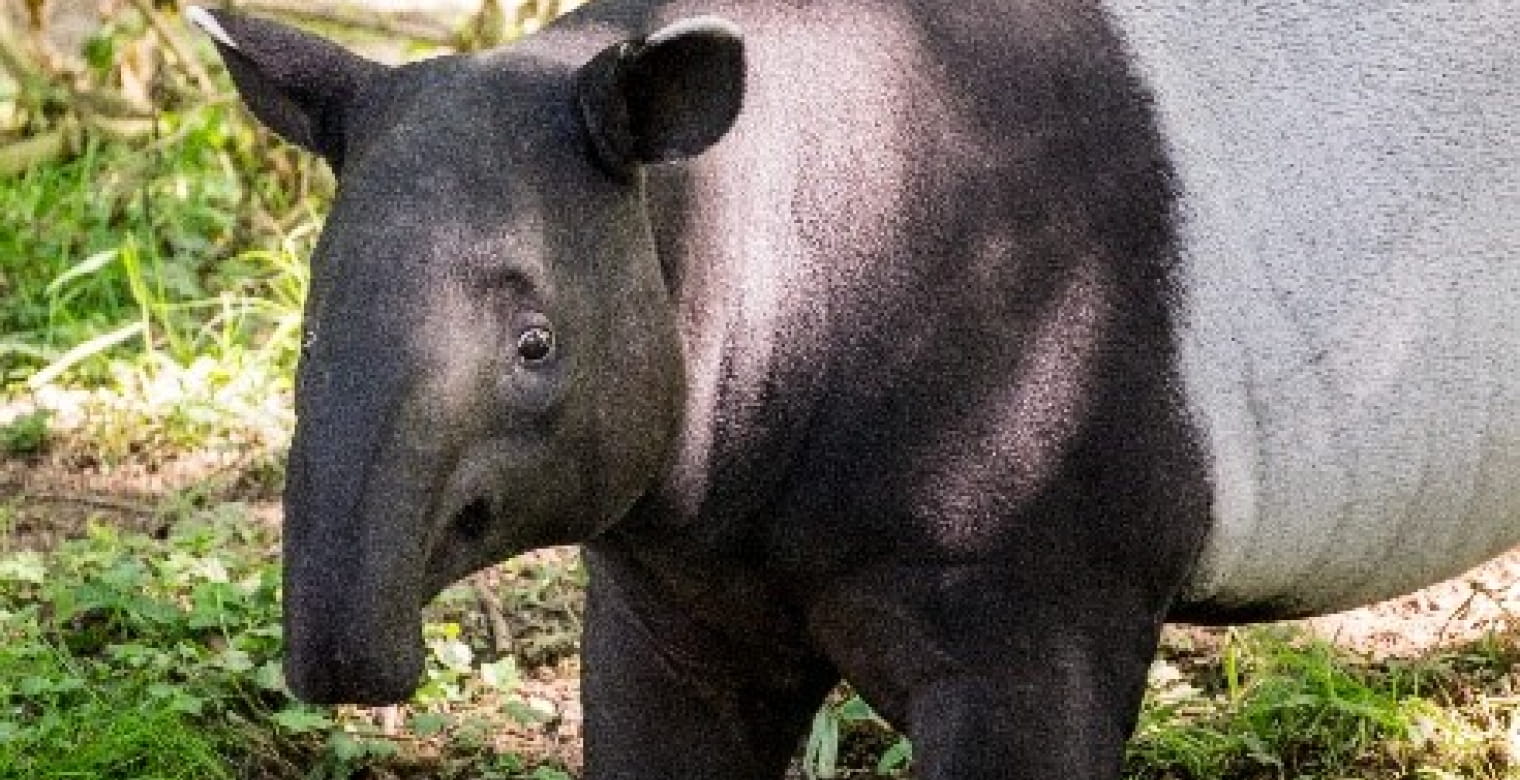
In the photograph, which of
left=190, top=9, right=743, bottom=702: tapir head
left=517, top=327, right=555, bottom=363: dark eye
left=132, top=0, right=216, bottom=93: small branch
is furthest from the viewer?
left=132, top=0, right=216, bottom=93: small branch

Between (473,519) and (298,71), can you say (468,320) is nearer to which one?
(473,519)

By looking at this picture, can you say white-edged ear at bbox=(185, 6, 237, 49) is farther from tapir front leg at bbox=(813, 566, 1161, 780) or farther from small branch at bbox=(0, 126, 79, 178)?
small branch at bbox=(0, 126, 79, 178)

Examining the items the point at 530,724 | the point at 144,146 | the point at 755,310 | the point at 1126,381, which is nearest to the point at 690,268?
the point at 755,310

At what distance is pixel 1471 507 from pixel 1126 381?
1.88ft

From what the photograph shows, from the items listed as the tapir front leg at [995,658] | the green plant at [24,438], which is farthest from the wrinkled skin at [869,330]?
the green plant at [24,438]

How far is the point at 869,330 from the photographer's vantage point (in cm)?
317

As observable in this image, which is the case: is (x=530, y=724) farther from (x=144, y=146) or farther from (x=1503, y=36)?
(x=144, y=146)

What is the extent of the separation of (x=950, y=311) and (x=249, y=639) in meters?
1.99

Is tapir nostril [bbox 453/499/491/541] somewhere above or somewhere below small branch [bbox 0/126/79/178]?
above

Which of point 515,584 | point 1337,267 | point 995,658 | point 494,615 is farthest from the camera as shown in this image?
point 515,584

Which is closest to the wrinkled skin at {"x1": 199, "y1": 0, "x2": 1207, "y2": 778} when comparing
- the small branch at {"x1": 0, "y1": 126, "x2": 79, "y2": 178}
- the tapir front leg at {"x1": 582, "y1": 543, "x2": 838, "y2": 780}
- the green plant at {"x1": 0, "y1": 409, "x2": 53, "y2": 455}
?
the tapir front leg at {"x1": 582, "y1": 543, "x2": 838, "y2": 780}

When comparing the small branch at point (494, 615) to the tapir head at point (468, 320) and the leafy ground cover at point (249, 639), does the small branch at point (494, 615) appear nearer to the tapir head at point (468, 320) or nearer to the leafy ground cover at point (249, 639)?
the leafy ground cover at point (249, 639)

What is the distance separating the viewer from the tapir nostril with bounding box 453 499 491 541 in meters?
2.89

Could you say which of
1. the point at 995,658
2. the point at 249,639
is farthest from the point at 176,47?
the point at 995,658
